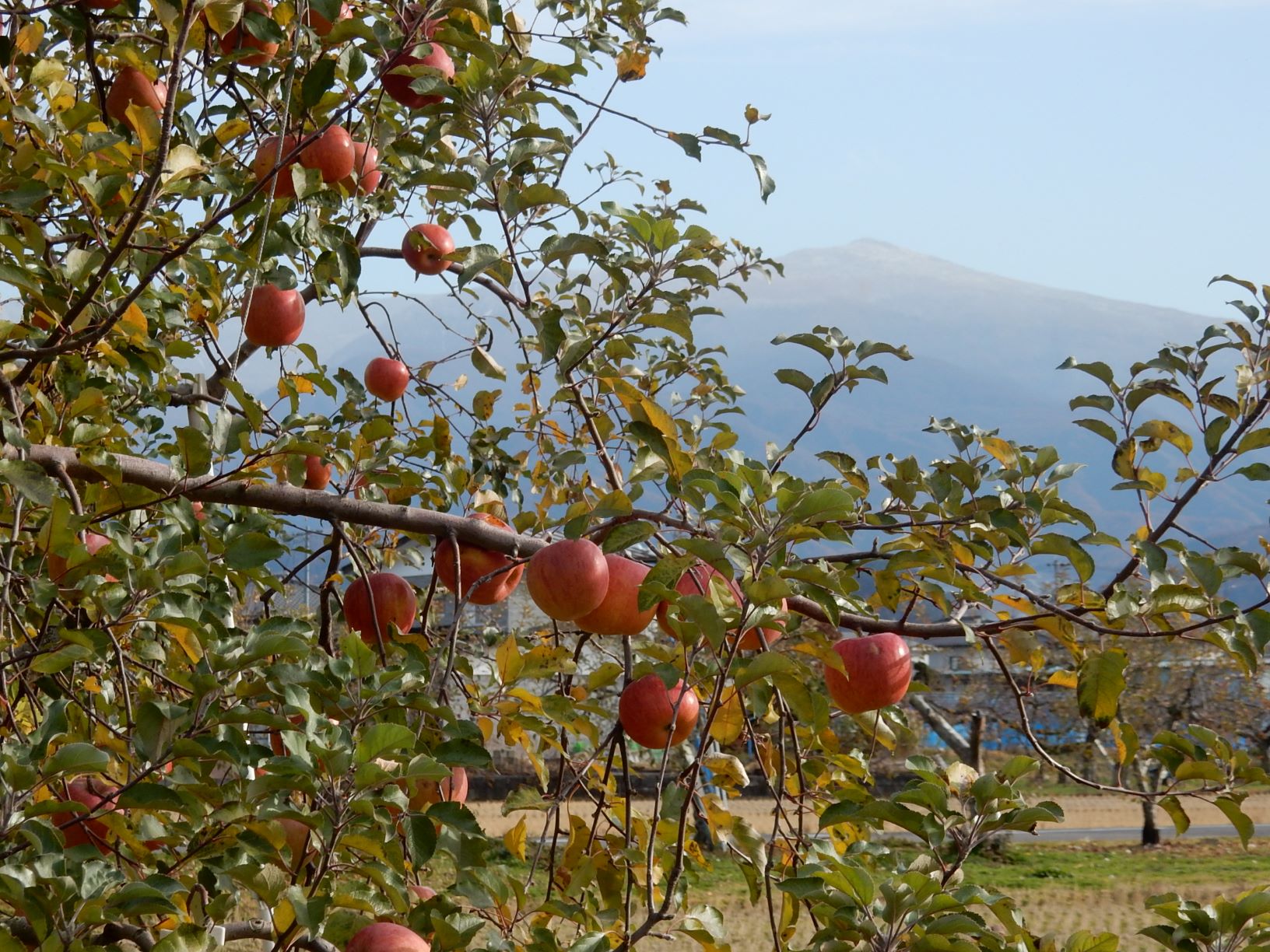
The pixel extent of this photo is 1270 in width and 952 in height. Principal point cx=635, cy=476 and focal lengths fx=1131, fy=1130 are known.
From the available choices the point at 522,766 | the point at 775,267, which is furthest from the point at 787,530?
the point at 522,766

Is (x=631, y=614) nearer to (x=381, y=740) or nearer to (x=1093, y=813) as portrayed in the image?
(x=381, y=740)

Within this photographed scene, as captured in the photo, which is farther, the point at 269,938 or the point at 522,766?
the point at 522,766

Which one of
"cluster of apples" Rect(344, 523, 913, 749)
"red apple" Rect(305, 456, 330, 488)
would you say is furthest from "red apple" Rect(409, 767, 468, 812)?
"red apple" Rect(305, 456, 330, 488)

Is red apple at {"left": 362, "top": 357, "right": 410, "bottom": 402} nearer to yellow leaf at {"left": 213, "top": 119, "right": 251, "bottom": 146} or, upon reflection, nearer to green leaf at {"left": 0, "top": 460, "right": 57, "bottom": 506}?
yellow leaf at {"left": 213, "top": 119, "right": 251, "bottom": 146}

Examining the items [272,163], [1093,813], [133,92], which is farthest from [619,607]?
[1093,813]

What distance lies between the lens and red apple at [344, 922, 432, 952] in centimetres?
122

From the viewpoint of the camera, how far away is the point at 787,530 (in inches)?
45.0

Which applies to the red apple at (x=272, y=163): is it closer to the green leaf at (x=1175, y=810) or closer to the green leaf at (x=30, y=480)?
the green leaf at (x=30, y=480)

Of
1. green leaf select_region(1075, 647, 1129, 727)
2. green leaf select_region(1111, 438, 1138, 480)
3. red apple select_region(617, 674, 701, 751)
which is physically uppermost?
green leaf select_region(1111, 438, 1138, 480)

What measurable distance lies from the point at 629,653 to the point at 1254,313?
1.11 m

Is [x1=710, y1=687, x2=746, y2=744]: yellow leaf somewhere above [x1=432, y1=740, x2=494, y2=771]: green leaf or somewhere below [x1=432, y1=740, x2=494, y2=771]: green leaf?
below

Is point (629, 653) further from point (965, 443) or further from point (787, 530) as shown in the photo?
point (965, 443)

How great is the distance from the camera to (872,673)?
151cm

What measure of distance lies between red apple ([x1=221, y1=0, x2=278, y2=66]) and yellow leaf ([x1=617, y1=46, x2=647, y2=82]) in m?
0.62
